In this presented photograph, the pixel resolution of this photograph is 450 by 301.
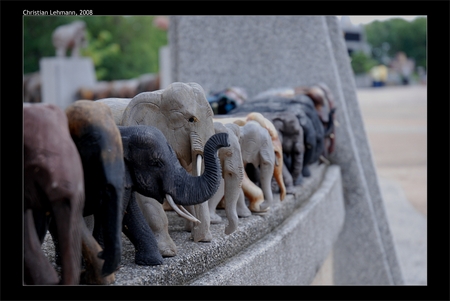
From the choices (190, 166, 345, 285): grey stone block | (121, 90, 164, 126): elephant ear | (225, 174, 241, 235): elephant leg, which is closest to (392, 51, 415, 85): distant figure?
(190, 166, 345, 285): grey stone block

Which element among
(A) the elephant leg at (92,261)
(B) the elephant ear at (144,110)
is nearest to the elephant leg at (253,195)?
(B) the elephant ear at (144,110)

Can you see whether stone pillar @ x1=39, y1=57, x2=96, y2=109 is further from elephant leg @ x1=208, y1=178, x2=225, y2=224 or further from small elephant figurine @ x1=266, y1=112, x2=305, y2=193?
elephant leg @ x1=208, y1=178, x2=225, y2=224

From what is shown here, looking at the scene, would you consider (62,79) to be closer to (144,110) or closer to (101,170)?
(144,110)

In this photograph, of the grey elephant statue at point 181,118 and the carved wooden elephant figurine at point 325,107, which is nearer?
the grey elephant statue at point 181,118

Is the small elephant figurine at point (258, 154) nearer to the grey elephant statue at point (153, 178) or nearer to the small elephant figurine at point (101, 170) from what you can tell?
the grey elephant statue at point (153, 178)

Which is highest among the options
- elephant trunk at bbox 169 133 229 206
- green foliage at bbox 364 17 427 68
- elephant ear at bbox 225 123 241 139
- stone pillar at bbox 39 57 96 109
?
green foliage at bbox 364 17 427 68

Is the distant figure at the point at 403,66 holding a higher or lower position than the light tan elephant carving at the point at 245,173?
higher
